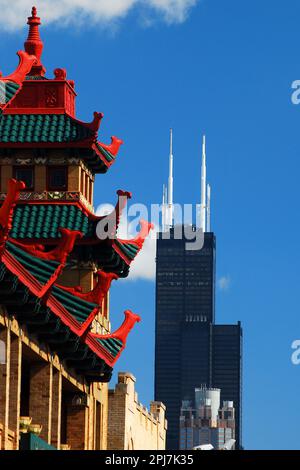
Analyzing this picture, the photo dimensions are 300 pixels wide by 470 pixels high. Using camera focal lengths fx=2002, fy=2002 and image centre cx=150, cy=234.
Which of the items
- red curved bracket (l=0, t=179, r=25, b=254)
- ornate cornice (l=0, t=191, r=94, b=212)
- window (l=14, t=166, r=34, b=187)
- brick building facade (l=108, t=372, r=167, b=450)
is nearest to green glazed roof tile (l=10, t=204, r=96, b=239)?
ornate cornice (l=0, t=191, r=94, b=212)

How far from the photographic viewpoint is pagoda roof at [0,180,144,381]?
6131cm

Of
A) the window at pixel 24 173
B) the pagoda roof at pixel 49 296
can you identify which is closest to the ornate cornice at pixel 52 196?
the window at pixel 24 173

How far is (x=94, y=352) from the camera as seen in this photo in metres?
76.1

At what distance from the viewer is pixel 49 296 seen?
66.8 metres

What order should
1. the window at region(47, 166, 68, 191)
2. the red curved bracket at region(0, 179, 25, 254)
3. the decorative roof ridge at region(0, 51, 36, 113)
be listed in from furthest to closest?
the window at region(47, 166, 68, 191)
the decorative roof ridge at region(0, 51, 36, 113)
the red curved bracket at region(0, 179, 25, 254)

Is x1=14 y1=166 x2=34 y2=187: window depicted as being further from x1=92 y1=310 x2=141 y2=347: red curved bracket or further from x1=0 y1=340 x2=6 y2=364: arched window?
x1=0 y1=340 x2=6 y2=364: arched window

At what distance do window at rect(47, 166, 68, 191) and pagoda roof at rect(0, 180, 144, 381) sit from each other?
21.9 ft

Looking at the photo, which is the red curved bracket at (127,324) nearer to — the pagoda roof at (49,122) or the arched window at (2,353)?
the pagoda roof at (49,122)

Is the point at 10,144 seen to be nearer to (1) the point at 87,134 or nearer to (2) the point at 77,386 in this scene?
→ (1) the point at 87,134

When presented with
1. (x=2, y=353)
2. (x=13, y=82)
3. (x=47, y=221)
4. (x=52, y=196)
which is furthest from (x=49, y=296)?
(x=52, y=196)

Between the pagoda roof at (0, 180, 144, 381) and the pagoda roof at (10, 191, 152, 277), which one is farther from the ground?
the pagoda roof at (10, 191, 152, 277)

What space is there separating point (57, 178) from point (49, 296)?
18917mm

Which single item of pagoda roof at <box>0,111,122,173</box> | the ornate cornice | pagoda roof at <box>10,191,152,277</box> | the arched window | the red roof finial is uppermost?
the red roof finial

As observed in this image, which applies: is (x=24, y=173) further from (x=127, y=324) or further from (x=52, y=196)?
(x=127, y=324)
